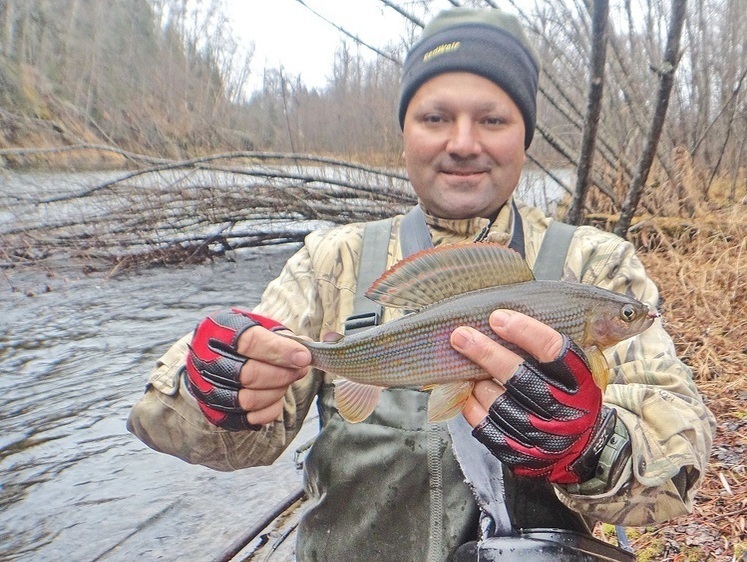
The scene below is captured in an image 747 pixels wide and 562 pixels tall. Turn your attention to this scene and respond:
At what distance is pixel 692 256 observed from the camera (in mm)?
7453

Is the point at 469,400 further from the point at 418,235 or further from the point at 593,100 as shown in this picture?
the point at 593,100

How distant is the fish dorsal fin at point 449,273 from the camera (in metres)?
1.90

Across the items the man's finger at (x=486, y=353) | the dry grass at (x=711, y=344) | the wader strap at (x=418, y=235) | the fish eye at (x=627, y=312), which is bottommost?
the dry grass at (x=711, y=344)

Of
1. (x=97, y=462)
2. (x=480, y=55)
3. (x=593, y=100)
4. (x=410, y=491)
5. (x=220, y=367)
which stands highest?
(x=593, y=100)

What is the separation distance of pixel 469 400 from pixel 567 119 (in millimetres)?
8506

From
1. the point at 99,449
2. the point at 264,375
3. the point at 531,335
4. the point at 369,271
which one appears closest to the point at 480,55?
the point at 369,271

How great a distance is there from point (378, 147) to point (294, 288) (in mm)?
9806

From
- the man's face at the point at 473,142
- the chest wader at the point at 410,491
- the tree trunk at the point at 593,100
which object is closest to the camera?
the chest wader at the point at 410,491

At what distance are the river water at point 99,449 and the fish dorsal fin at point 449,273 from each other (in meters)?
2.56

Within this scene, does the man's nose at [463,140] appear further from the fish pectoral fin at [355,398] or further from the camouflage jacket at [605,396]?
the fish pectoral fin at [355,398]

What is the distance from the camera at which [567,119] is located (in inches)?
368

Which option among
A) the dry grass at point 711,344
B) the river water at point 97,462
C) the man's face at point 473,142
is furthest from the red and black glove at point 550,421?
the river water at point 97,462

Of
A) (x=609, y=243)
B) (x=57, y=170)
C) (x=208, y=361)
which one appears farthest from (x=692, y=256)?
(x=57, y=170)

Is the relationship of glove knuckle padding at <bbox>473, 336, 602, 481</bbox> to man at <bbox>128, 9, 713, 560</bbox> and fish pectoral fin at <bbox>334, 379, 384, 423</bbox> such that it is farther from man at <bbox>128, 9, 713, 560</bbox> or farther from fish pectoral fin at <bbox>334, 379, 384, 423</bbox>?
fish pectoral fin at <bbox>334, 379, 384, 423</bbox>
